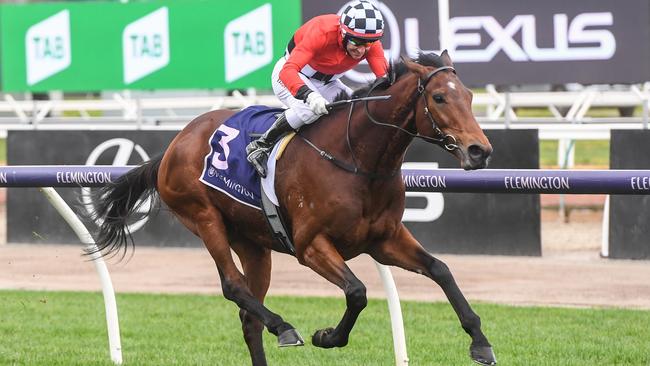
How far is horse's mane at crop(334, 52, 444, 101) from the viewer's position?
536 cm

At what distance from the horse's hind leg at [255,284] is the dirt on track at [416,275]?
10.4 feet

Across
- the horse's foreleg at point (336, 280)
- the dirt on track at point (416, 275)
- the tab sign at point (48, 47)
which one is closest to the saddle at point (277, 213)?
the horse's foreleg at point (336, 280)

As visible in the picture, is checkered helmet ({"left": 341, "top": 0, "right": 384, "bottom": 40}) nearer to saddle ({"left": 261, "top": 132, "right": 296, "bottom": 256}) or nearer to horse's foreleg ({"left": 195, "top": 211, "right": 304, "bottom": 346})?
saddle ({"left": 261, "top": 132, "right": 296, "bottom": 256})

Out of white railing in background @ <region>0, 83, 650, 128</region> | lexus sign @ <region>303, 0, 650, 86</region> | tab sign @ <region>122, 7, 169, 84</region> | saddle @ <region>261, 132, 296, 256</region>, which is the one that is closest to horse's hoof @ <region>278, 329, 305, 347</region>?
saddle @ <region>261, 132, 296, 256</region>

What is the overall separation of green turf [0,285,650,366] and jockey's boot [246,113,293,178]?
56.5 inches

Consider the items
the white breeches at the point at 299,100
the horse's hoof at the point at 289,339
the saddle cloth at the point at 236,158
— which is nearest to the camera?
the horse's hoof at the point at 289,339

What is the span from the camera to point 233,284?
5.96 metres

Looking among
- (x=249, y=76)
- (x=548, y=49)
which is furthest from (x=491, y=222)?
(x=249, y=76)

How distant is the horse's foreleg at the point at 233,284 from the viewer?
5.55m

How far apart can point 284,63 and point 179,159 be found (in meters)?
0.84

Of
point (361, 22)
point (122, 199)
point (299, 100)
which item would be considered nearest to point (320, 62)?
point (299, 100)

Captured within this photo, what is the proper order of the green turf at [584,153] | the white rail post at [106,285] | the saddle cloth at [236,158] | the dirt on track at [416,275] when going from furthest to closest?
the green turf at [584,153]
the dirt on track at [416,275]
the white rail post at [106,285]
the saddle cloth at [236,158]

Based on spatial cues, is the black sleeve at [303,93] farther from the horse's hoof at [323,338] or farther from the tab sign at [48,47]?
the tab sign at [48,47]

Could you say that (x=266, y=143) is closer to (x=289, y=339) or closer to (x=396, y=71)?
(x=396, y=71)
